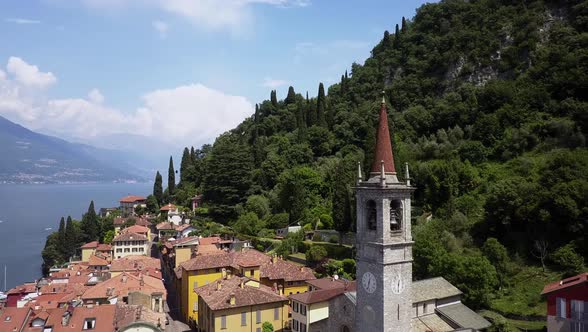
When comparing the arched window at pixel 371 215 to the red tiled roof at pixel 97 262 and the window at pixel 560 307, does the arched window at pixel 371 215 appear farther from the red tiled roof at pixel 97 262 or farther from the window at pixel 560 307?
the red tiled roof at pixel 97 262

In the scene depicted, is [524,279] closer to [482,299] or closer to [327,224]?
[482,299]

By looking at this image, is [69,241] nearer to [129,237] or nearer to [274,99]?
[129,237]

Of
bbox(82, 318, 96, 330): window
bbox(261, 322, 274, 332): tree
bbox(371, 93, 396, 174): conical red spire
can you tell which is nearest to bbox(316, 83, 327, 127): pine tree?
bbox(261, 322, 274, 332): tree

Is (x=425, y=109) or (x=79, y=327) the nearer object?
(x=79, y=327)

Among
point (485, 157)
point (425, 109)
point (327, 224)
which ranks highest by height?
point (425, 109)

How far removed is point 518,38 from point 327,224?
38427 mm

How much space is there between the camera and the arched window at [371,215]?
24156 millimetres

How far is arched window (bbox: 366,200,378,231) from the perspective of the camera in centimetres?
2416

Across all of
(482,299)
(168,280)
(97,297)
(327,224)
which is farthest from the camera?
(168,280)

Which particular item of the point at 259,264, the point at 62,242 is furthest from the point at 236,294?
the point at 62,242

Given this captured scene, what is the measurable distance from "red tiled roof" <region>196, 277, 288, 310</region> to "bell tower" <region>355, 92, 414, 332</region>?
12.3 meters

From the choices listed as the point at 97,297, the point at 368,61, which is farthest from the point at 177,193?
the point at 97,297

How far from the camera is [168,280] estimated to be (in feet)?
188

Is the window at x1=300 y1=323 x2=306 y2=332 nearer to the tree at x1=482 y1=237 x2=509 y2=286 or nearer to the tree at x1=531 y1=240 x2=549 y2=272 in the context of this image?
the tree at x1=482 y1=237 x2=509 y2=286
